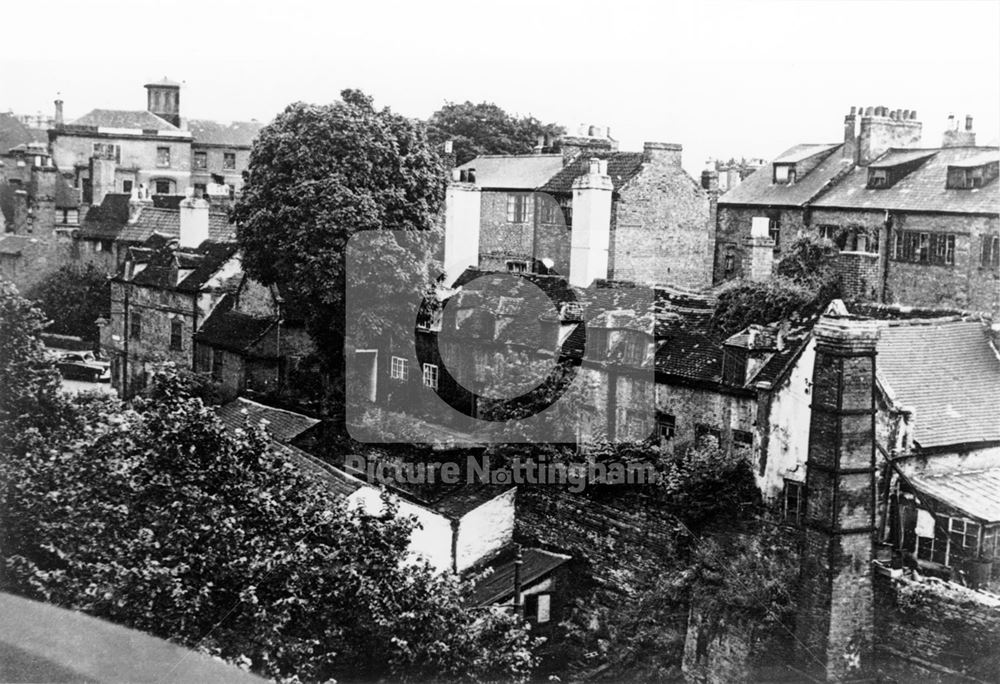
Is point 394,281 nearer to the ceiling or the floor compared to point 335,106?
nearer to the floor

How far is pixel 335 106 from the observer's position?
1334 inches

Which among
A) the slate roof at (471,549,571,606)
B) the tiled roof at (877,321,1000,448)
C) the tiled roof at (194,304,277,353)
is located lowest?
the slate roof at (471,549,571,606)

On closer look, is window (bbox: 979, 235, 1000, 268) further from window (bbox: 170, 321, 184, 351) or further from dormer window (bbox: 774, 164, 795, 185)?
window (bbox: 170, 321, 184, 351)

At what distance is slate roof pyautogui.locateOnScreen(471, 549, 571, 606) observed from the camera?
24812mm

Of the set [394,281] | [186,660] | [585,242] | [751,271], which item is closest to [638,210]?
[585,242]

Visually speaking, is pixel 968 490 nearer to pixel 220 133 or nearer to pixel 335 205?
pixel 335 205

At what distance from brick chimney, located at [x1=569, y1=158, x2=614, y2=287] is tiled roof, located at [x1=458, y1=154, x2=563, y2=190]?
686 centimetres

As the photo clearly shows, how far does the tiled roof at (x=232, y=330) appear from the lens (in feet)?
124

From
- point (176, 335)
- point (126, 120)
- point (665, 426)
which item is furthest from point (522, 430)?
point (126, 120)

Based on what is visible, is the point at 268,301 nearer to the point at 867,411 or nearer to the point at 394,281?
the point at 394,281

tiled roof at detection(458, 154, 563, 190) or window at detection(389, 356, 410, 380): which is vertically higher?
tiled roof at detection(458, 154, 563, 190)

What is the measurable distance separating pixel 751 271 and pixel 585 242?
6270 millimetres

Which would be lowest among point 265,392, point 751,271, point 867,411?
point 265,392

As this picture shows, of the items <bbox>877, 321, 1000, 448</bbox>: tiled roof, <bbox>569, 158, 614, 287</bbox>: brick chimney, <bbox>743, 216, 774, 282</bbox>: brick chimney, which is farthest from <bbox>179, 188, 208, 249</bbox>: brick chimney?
<bbox>877, 321, 1000, 448</bbox>: tiled roof
